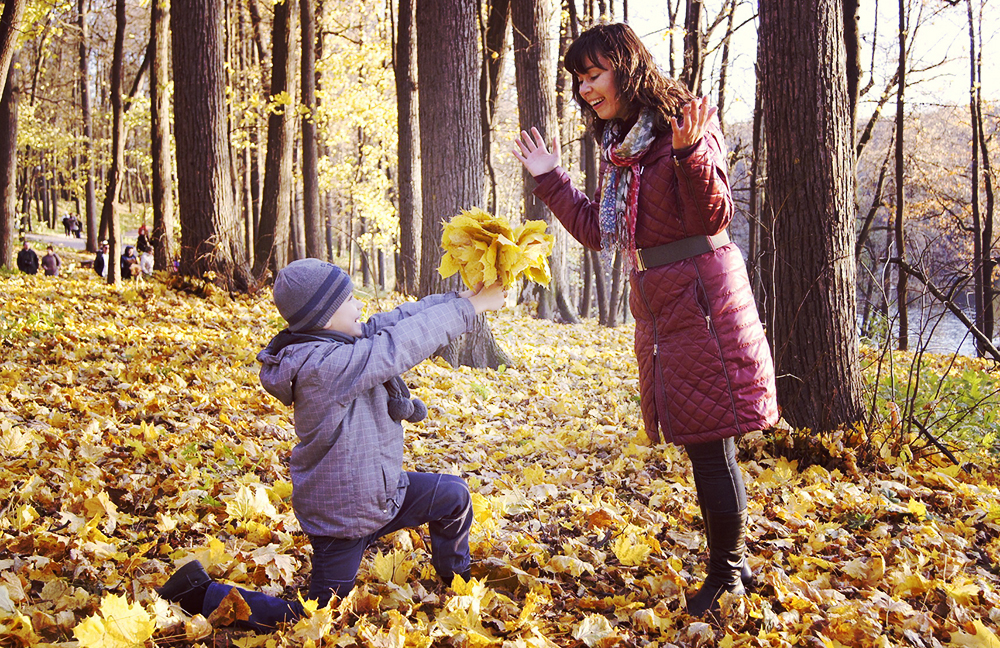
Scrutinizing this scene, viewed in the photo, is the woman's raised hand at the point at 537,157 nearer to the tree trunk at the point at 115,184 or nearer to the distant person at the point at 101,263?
the tree trunk at the point at 115,184

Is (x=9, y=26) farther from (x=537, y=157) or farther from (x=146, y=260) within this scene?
(x=146, y=260)

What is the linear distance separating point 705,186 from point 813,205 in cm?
224

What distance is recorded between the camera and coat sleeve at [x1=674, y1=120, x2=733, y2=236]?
222 cm

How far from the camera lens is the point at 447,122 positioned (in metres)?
6.70

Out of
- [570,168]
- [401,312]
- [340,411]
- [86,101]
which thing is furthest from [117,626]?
[86,101]

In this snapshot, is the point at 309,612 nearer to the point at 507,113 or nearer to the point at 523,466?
the point at 523,466

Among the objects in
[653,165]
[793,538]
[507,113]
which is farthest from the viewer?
[507,113]

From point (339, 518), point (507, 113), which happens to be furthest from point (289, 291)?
point (507, 113)

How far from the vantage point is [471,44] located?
22.0 feet

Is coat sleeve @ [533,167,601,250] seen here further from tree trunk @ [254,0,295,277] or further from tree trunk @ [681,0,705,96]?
tree trunk @ [681,0,705,96]

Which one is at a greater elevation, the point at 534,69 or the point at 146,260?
the point at 534,69

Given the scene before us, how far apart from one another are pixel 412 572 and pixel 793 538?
184 cm

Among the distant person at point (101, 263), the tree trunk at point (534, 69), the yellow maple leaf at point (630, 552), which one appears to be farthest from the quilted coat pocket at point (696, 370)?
the distant person at point (101, 263)

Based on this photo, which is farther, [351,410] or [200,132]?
[200,132]
